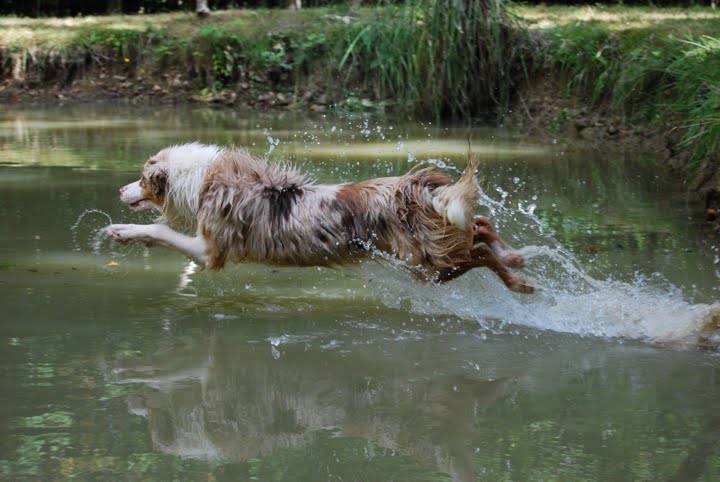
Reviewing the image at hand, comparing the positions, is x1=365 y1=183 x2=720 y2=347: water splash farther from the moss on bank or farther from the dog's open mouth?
the moss on bank

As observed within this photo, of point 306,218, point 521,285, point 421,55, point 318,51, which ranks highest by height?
point 421,55

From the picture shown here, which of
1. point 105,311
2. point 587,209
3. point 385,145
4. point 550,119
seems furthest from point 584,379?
point 550,119

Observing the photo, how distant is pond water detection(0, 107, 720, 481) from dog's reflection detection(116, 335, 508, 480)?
0.04 feet

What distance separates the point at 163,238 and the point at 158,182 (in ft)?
1.18

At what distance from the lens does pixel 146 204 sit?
6000 millimetres

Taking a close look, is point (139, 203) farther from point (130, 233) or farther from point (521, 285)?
point (521, 285)

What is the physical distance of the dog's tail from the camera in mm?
5031

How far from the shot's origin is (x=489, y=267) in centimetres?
561

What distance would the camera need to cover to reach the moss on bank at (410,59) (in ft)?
32.3

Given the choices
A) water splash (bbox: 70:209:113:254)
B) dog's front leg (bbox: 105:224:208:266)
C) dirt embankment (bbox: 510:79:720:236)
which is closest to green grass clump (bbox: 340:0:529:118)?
dirt embankment (bbox: 510:79:720:236)

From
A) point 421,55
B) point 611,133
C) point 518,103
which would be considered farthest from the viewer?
point 518,103

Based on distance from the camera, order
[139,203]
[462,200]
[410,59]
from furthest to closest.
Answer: [410,59]
[139,203]
[462,200]

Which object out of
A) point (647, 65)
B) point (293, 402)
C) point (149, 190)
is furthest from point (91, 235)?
point (647, 65)

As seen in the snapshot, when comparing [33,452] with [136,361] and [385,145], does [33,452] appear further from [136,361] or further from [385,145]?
[385,145]
